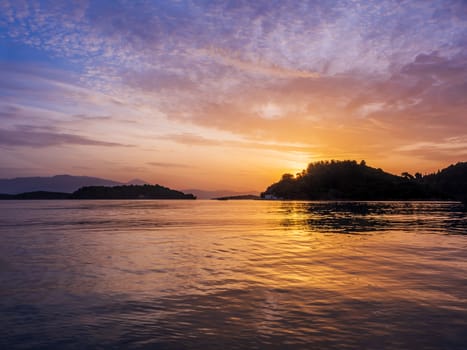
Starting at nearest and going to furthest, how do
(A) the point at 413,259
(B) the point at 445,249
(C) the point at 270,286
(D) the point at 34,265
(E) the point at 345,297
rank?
1. (E) the point at 345,297
2. (C) the point at 270,286
3. (D) the point at 34,265
4. (A) the point at 413,259
5. (B) the point at 445,249

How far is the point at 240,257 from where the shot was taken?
2456cm

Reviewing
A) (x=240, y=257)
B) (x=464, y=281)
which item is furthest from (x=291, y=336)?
(x=240, y=257)

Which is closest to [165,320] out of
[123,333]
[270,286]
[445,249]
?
[123,333]

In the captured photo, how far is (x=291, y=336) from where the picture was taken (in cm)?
1047

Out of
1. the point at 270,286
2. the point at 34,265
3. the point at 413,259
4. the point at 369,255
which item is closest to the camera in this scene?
the point at 270,286

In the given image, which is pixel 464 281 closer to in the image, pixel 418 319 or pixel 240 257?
pixel 418 319

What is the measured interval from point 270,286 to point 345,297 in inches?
136

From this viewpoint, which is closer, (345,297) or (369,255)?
(345,297)

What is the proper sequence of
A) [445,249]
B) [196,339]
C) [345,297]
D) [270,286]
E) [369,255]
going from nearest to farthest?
[196,339] < [345,297] < [270,286] < [369,255] < [445,249]

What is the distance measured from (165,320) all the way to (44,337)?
141 inches

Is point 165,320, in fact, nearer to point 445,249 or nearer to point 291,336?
point 291,336

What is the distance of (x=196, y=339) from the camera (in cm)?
1025

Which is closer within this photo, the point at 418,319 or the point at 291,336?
the point at 291,336

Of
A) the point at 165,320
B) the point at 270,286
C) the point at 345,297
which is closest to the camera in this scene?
the point at 165,320
